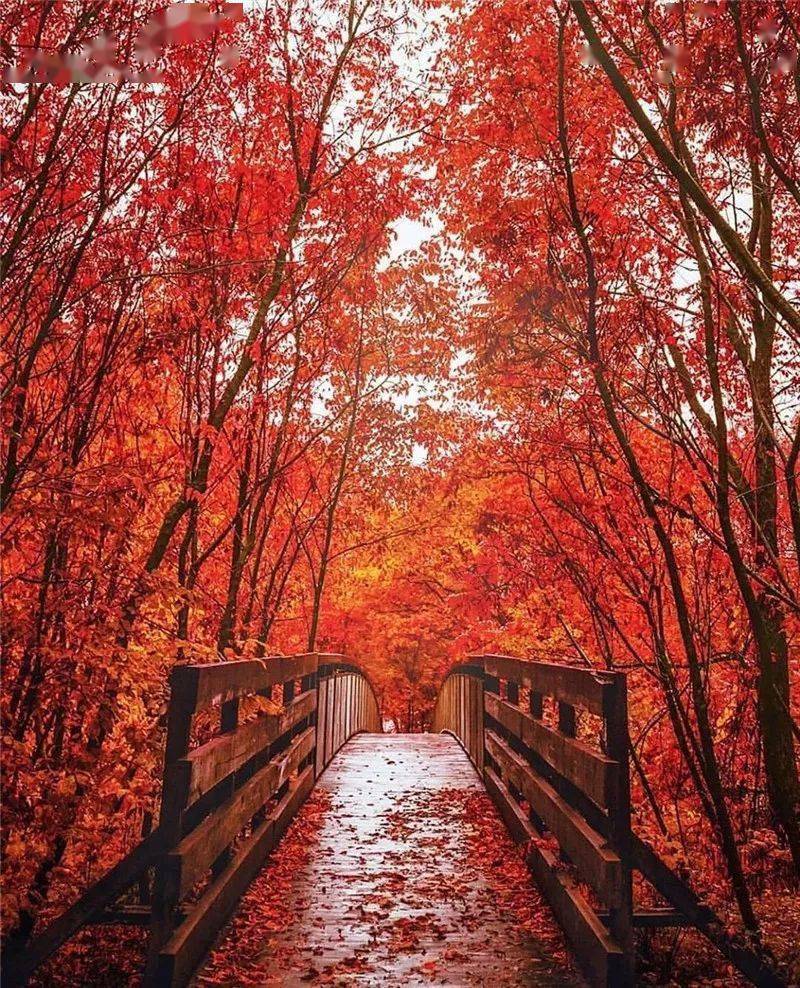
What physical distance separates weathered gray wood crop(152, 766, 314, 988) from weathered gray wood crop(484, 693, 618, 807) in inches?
75.2

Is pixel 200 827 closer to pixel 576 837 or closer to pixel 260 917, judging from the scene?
pixel 260 917

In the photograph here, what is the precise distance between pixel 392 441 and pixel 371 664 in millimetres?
20269

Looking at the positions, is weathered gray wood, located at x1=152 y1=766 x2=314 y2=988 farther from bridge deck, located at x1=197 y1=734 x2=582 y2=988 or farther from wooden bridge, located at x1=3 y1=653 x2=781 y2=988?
bridge deck, located at x1=197 y1=734 x2=582 y2=988

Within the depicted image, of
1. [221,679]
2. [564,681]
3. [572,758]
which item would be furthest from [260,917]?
[564,681]

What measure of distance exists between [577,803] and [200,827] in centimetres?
204

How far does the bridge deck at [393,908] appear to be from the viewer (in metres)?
4.18

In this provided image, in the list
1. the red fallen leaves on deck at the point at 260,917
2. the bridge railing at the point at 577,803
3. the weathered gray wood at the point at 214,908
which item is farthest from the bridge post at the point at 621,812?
the weathered gray wood at the point at 214,908

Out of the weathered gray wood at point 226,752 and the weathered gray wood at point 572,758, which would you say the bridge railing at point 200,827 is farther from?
the weathered gray wood at point 572,758

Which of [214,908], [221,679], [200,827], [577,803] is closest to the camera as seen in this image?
[200,827]

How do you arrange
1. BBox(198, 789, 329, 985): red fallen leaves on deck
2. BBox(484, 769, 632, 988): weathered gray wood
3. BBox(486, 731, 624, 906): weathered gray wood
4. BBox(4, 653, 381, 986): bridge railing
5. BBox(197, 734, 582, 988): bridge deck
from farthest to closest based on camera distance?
BBox(197, 734, 582, 988): bridge deck → BBox(198, 789, 329, 985): red fallen leaves on deck → BBox(486, 731, 624, 906): weathered gray wood → BBox(484, 769, 632, 988): weathered gray wood → BBox(4, 653, 381, 986): bridge railing

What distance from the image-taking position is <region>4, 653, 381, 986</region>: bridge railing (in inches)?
137

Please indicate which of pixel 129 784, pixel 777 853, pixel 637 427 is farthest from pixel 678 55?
pixel 777 853

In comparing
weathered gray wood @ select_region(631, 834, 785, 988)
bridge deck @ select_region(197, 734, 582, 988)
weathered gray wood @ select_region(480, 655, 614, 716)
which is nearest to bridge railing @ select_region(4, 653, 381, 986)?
bridge deck @ select_region(197, 734, 582, 988)

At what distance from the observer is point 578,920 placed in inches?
165
